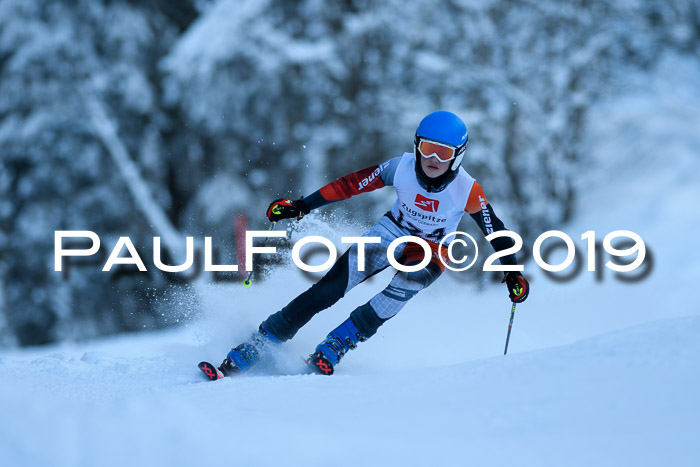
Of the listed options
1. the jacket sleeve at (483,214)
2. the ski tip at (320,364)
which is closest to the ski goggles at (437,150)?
the jacket sleeve at (483,214)

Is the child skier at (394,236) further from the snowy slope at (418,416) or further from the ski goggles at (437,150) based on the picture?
the snowy slope at (418,416)

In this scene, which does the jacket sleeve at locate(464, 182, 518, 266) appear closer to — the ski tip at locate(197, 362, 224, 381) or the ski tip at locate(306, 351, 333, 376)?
the ski tip at locate(306, 351, 333, 376)

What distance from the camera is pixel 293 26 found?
13.0 meters

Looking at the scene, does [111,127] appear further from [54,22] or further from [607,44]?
[607,44]

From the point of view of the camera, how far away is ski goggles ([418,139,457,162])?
3.86m

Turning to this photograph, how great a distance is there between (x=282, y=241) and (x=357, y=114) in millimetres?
7049

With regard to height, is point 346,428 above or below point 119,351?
below

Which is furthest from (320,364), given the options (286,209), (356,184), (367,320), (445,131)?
(445,131)

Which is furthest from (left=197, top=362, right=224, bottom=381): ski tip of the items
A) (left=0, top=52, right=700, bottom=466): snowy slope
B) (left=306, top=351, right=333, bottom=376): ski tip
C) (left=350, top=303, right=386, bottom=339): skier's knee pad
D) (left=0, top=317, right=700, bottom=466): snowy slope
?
(left=350, top=303, right=386, bottom=339): skier's knee pad

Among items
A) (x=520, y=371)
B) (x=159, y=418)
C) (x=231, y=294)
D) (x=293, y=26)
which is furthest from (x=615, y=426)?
(x=293, y=26)

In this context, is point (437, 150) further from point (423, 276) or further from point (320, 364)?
point (320, 364)

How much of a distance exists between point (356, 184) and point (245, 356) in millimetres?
1179

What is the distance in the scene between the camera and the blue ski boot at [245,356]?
3.99 m

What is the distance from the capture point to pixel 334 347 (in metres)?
4.24
